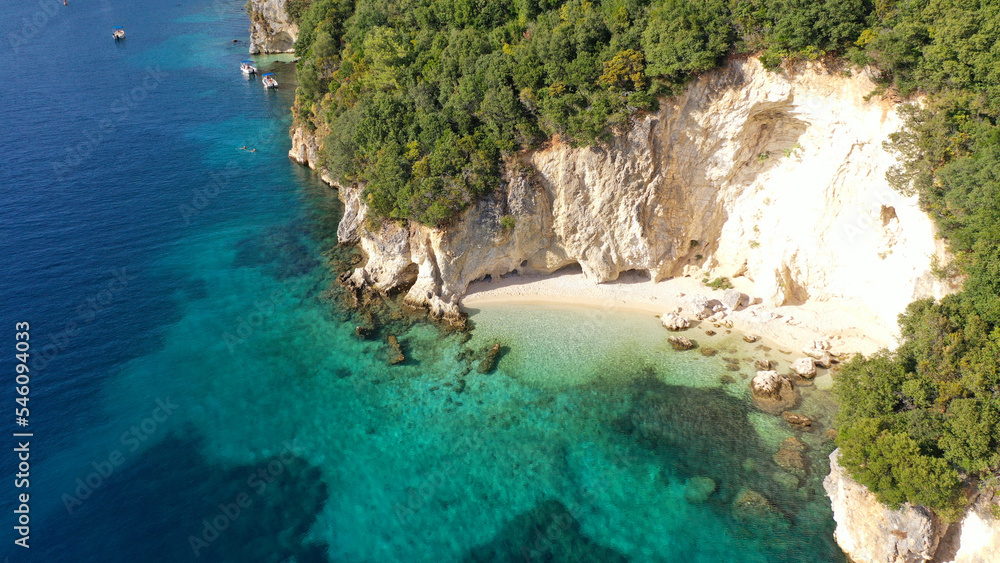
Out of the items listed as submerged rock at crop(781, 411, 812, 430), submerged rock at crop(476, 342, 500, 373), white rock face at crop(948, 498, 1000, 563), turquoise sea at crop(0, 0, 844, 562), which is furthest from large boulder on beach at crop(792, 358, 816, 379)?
submerged rock at crop(476, 342, 500, 373)

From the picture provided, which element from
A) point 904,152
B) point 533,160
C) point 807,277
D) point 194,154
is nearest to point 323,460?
point 533,160

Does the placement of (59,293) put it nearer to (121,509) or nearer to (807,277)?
(121,509)

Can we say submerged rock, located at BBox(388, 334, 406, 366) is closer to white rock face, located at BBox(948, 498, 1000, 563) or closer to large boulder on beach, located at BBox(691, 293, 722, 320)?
large boulder on beach, located at BBox(691, 293, 722, 320)

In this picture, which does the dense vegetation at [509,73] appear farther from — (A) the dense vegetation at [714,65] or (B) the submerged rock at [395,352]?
(B) the submerged rock at [395,352]

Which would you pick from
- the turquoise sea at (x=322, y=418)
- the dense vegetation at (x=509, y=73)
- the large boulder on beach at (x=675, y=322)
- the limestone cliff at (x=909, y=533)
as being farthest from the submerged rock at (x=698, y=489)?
the dense vegetation at (x=509, y=73)

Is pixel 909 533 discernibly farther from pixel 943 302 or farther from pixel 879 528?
pixel 943 302
